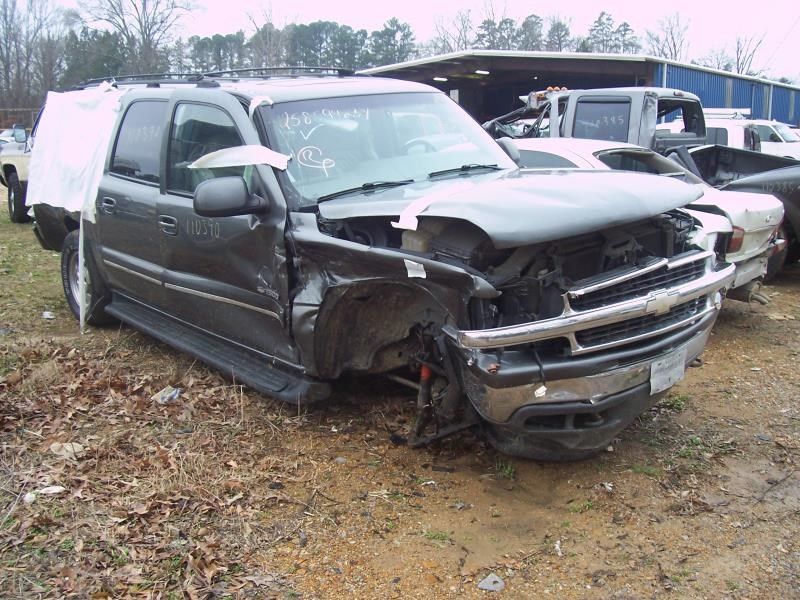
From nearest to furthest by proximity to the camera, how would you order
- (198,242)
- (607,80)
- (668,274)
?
(668,274), (198,242), (607,80)

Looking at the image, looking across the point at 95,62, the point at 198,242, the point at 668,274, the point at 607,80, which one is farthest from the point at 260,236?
the point at 95,62

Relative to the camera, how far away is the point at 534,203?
10.7 feet

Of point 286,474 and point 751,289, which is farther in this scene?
point 751,289

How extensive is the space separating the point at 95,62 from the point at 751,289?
5244 cm

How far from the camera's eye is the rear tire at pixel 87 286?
20.2ft

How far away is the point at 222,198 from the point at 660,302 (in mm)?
2163

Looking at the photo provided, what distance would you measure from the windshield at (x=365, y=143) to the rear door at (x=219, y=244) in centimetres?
17

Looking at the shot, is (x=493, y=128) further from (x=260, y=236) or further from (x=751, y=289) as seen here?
(x=260, y=236)

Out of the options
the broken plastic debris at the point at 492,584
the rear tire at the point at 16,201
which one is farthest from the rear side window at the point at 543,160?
the rear tire at the point at 16,201

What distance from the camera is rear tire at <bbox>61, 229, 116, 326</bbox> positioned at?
6172 millimetres

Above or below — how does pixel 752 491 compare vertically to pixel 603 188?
below

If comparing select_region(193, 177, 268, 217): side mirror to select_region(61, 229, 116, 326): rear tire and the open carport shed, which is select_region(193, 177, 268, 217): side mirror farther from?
the open carport shed

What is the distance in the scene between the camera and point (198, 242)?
4641mm

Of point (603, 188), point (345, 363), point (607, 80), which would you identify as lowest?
point (345, 363)
